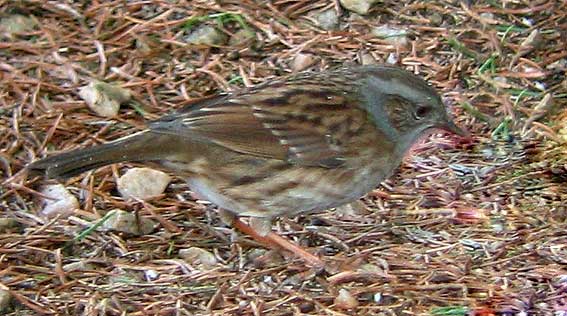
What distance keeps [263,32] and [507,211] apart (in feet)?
5.39

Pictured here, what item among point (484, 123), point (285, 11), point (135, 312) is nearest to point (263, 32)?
point (285, 11)

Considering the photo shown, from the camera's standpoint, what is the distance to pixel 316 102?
4.80 metres

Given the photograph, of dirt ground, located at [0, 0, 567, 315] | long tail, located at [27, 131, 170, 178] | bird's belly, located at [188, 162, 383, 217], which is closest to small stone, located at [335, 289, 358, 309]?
dirt ground, located at [0, 0, 567, 315]

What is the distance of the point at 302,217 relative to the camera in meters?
5.11

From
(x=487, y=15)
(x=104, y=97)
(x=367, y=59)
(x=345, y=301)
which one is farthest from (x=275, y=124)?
(x=487, y=15)

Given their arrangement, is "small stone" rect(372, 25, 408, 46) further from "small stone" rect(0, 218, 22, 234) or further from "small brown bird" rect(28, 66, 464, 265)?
"small stone" rect(0, 218, 22, 234)

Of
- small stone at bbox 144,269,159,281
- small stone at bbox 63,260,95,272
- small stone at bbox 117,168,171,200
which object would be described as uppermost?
small stone at bbox 117,168,171,200

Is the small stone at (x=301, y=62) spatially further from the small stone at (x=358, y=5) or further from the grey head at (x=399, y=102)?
the grey head at (x=399, y=102)

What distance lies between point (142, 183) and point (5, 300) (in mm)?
903

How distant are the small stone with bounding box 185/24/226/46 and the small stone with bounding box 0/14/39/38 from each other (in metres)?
0.72

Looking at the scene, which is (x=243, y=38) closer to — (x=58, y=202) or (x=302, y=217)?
(x=302, y=217)

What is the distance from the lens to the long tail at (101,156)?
4523 millimetres

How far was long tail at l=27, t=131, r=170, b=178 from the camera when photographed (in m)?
4.52

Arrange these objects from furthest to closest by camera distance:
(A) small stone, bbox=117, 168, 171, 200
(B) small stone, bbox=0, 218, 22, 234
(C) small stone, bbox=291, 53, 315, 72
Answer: (C) small stone, bbox=291, 53, 315, 72 → (A) small stone, bbox=117, 168, 171, 200 → (B) small stone, bbox=0, 218, 22, 234
